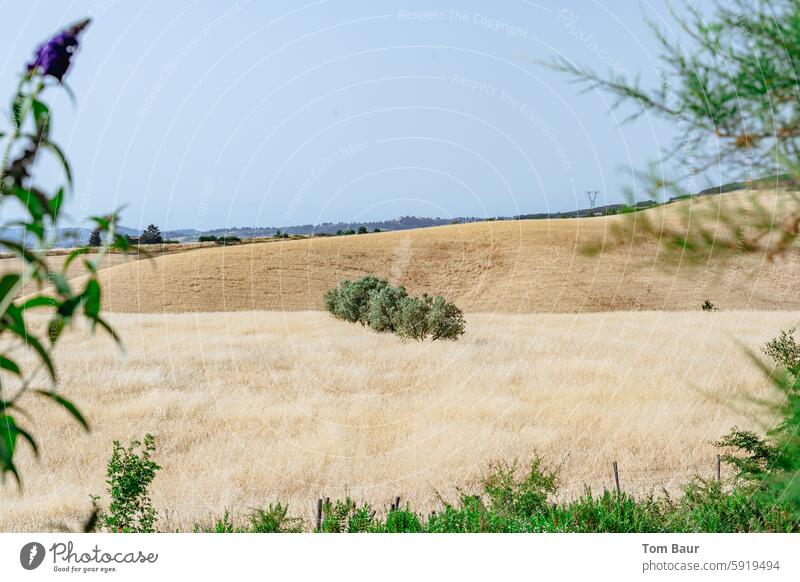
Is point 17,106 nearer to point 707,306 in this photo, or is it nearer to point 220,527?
point 220,527

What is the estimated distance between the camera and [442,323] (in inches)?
300

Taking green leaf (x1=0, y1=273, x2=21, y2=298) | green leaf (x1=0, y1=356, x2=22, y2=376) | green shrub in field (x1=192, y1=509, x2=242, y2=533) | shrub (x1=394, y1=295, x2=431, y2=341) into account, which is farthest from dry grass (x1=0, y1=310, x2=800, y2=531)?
green leaf (x1=0, y1=273, x2=21, y2=298)

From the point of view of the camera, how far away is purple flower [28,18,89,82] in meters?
1.36

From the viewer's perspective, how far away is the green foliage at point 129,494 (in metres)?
3.04

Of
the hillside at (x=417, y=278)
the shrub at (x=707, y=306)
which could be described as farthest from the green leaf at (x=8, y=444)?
the shrub at (x=707, y=306)

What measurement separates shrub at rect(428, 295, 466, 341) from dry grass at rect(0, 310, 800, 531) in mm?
1433

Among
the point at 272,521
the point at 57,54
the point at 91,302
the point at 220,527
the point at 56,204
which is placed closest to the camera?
the point at 91,302

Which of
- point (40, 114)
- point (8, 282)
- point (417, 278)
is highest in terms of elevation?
point (417, 278)

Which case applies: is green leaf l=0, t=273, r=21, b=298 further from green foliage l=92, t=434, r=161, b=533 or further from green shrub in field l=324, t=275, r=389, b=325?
green shrub in field l=324, t=275, r=389, b=325

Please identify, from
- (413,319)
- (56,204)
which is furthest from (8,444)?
(413,319)

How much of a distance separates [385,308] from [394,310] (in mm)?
118
